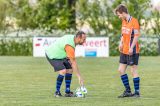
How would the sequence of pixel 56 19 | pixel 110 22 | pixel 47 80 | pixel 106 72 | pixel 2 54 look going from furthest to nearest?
1. pixel 56 19
2. pixel 110 22
3. pixel 2 54
4. pixel 106 72
5. pixel 47 80

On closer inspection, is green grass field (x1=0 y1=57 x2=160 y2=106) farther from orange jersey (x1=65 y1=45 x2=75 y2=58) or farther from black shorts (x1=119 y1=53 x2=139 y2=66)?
orange jersey (x1=65 y1=45 x2=75 y2=58)

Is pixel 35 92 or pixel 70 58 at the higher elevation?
pixel 70 58

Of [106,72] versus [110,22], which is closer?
[106,72]

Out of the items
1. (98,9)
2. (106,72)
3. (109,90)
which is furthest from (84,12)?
(109,90)

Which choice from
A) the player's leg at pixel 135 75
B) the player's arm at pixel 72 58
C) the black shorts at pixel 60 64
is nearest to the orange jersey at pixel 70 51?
the player's arm at pixel 72 58

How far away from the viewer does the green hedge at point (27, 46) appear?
37.2 m

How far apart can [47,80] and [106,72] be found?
13.8 ft

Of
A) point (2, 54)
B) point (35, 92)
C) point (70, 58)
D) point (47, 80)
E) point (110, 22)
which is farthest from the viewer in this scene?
point (110, 22)

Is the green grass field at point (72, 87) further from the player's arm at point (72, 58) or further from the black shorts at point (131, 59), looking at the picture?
the black shorts at point (131, 59)

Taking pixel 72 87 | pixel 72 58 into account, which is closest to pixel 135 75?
pixel 72 58

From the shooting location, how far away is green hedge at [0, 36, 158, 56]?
3722 centimetres

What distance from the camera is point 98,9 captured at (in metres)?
42.9

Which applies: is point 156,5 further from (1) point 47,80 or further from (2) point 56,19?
(1) point 47,80

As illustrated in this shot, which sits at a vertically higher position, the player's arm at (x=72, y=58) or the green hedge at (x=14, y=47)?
the player's arm at (x=72, y=58)
